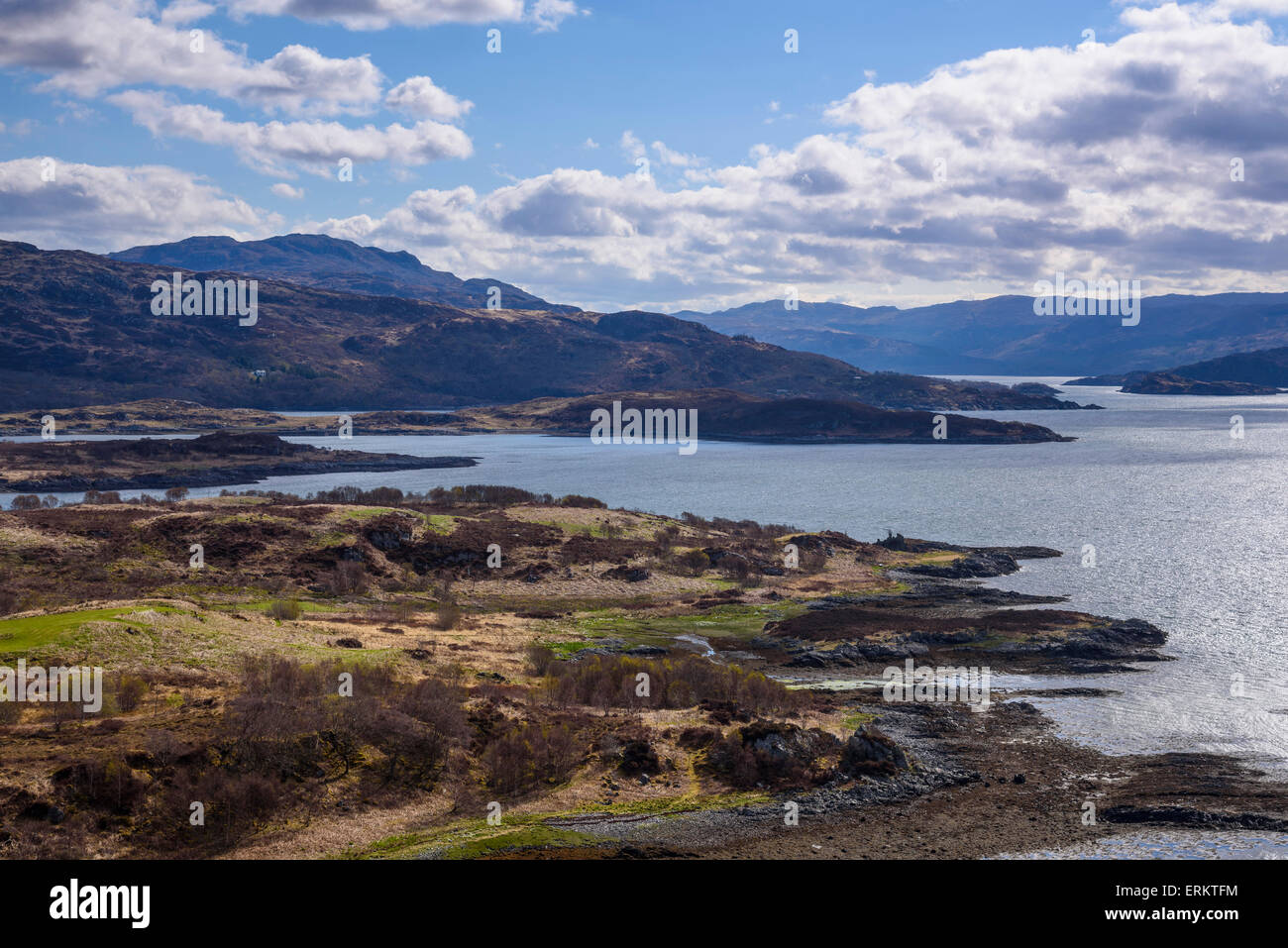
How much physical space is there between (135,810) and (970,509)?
130664 millimetres

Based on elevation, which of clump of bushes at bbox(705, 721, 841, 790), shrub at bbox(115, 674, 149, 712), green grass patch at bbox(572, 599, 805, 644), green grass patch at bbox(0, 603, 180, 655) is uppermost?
green grass patch at bbox(0, 603, 180, 655)

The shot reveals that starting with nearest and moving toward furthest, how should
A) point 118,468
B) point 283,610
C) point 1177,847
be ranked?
point 1177,847
point 283,610
point 118,468

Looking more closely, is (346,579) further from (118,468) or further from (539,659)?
(118,468)

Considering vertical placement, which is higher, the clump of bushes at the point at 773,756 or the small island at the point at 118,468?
the small island at the point at 118,468

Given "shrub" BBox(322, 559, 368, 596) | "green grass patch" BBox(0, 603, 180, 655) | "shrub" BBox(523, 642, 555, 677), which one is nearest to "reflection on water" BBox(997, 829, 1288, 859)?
"shrub" BBox(523, 642, 555, 677)

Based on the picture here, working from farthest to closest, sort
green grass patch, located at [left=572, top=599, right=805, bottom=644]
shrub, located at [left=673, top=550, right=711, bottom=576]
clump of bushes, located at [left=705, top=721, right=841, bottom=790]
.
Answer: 1. shrub, located at [left=673, top=550, right=711, bottom=576]
2. green grass patch, located at [left=572, top=599, right=805, bottom=644]
3. clump of bushes, located at [left=705, top=721, right=841, bottom=790]

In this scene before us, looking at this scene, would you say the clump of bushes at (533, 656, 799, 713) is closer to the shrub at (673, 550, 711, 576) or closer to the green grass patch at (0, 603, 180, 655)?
the green grass patch at (0, 603, 180, 655)

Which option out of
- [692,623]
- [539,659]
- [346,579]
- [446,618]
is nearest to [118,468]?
[346,579]

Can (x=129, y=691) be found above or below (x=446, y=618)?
above

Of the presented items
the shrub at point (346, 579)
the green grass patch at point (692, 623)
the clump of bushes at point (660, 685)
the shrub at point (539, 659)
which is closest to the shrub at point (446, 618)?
the shrub at point (539, 659)

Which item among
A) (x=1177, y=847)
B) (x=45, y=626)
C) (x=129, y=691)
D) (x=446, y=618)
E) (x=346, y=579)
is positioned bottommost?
(x=1177, y=847)

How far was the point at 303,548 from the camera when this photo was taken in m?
82.2

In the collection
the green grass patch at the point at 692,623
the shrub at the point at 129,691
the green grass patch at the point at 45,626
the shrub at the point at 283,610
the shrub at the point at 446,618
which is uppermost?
the green grass patch at the point at 45,626

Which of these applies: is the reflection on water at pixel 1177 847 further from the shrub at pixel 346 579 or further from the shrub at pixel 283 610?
the shrub at pixel 346 579
